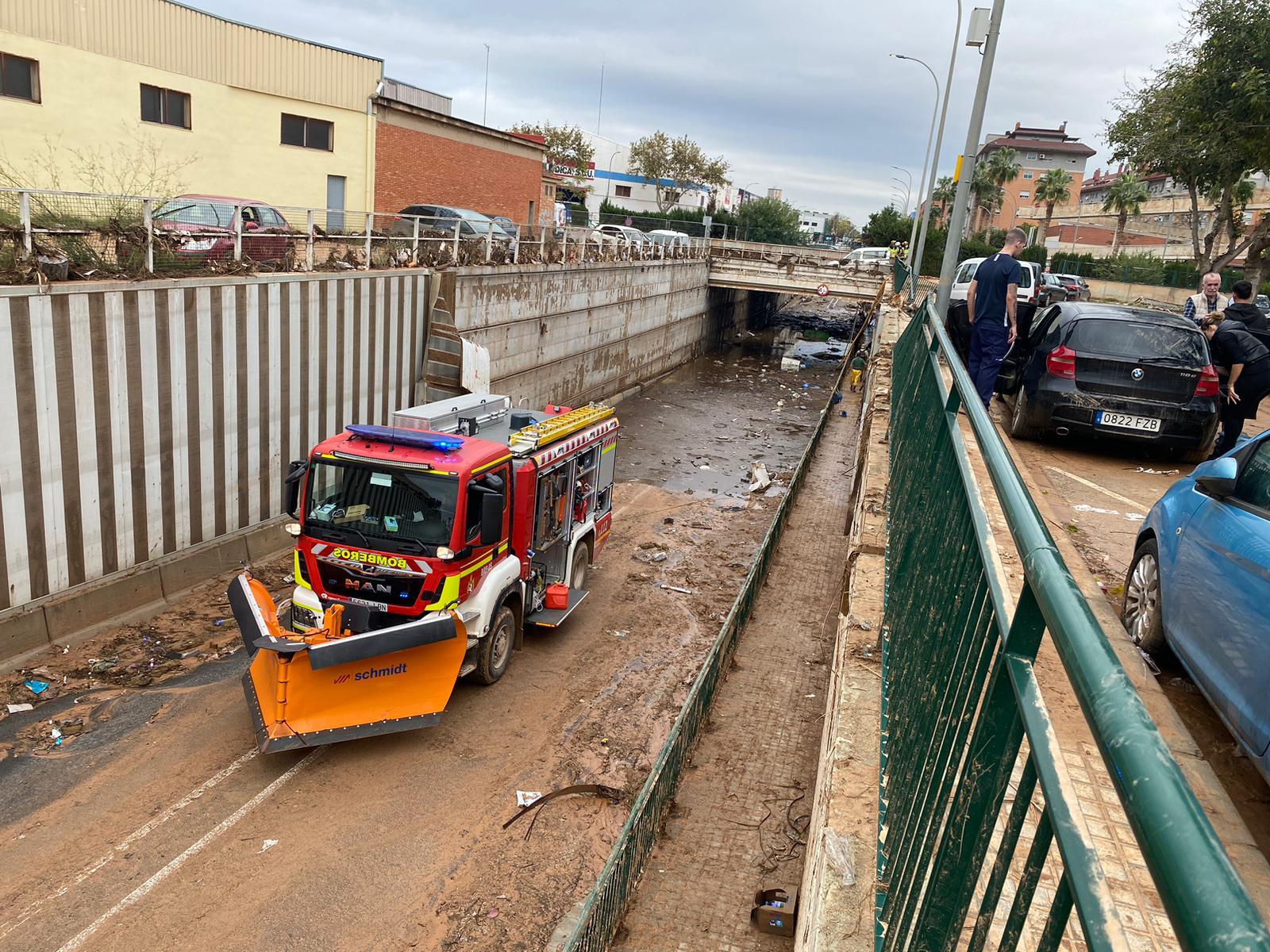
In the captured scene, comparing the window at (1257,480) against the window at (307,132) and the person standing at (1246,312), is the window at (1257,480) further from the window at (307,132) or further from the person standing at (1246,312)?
the window at (307,132)

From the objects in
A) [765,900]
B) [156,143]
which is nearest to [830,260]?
[156,143]

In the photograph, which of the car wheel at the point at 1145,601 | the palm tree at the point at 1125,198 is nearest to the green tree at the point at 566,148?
the palm tree at the point at 1125,198

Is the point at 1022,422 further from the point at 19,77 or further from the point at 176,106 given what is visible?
the point at 176,106

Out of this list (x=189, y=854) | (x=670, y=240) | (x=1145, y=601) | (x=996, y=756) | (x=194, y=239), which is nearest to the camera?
(x=996, y=756)

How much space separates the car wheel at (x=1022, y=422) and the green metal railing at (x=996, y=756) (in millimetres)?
6454

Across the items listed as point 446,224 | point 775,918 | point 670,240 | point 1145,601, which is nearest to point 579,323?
point 446,224

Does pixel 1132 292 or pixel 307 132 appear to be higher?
pixel 307 132

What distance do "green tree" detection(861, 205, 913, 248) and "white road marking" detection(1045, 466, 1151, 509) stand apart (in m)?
62.4

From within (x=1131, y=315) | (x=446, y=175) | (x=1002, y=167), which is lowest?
(x=1131, y=315)

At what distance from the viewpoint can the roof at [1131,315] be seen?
907 cm

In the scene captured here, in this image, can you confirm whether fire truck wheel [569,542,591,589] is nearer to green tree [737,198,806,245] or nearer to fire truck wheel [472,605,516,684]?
fire truck wheel [472,605,516,684]

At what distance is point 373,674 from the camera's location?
852 cm

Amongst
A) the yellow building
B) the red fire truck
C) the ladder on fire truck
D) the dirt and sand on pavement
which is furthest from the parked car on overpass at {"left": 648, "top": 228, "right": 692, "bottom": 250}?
the red fire truck

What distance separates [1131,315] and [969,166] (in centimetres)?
622
